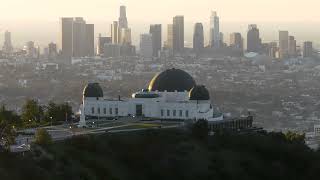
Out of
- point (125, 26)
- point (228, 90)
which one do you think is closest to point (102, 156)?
point (228, 90)

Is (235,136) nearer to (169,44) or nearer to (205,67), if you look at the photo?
(205,67)

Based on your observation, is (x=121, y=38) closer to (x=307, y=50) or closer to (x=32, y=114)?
(x=307, y=50)

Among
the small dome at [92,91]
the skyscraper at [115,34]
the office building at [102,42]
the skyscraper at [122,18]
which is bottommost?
the small dome at [92,91]

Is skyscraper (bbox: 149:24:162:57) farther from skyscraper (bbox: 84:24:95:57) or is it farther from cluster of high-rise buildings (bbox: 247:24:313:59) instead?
cluster of high-rise buildings (bbox: 247:24:313:59)

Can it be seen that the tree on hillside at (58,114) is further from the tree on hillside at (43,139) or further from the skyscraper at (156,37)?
the skyscraper at (156,37)

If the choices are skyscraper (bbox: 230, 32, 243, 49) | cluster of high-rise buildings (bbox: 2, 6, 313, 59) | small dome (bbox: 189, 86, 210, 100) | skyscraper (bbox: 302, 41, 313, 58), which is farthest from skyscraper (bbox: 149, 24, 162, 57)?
small dome (bbox: 189, 86, 210, 100)

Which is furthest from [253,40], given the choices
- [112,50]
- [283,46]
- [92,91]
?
[92,91]

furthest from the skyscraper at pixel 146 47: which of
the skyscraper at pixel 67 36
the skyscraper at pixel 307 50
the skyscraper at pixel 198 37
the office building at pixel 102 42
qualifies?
the skyscraper at pixel 307 50

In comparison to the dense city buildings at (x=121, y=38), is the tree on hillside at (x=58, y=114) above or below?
below
